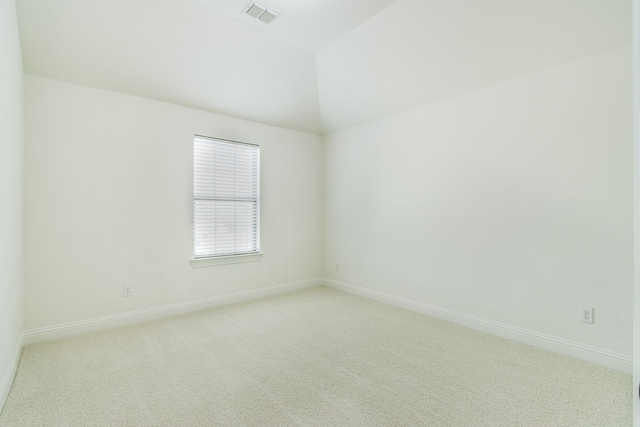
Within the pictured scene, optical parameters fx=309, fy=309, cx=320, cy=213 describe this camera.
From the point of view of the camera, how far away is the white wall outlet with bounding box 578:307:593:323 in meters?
2.45

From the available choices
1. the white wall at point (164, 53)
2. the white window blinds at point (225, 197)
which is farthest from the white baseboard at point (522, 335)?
the white wall at point (164, 53)

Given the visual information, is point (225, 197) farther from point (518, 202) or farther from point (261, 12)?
point (518, 202)

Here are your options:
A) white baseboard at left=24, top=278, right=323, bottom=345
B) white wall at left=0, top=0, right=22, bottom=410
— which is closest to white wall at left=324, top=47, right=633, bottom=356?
white baseboard at left=24, top=278, right=323, bottom=345

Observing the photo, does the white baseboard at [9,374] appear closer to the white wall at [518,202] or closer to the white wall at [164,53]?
the white wall at [164,53]

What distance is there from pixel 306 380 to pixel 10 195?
7.79ft

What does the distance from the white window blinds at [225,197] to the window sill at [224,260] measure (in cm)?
7

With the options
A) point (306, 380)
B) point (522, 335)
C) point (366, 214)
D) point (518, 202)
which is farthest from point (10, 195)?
point (522, 335)

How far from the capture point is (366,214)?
4.23m

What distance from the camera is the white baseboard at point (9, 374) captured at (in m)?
1.84

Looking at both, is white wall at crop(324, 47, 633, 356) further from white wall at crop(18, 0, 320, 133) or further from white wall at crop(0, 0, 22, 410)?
white wall at crop(0, 0, 22, 410)

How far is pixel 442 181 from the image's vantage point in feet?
11.2

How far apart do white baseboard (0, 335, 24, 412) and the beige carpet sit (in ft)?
0.14

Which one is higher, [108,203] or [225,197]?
[225,197]

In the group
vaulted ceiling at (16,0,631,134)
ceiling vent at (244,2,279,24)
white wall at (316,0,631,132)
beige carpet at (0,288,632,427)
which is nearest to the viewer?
beige carpet at (0,288,632,427)
